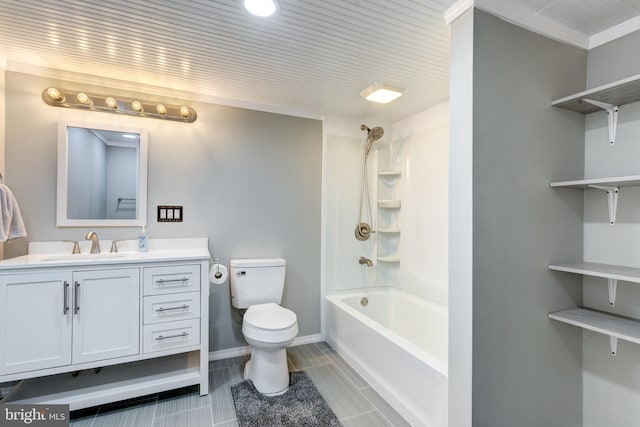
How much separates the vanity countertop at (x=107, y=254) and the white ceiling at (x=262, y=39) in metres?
1.19

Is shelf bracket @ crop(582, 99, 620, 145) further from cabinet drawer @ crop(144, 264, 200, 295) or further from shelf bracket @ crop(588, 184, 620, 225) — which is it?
cabinet drawer @ crop(144, 264, 200, 295)

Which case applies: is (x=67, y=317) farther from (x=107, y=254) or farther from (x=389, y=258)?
(x=389, y=258)

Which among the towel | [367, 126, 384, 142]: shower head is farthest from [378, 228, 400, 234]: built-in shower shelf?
the towel

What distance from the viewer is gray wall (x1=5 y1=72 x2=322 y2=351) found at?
6.58 feet

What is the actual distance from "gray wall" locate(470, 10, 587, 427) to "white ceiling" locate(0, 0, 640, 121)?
0.19 m

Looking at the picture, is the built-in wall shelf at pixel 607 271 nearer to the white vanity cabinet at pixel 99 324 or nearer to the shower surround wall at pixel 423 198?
the shower surround wall at pixel 423 198

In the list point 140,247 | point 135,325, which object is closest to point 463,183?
point 135,325

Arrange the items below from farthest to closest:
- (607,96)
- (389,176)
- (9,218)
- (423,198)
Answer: (389,176) < (423,198) < (9,218) < (607,96)

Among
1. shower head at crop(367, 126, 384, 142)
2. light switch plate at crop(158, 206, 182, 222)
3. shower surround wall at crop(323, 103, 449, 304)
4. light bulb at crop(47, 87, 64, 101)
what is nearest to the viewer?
light bulb at crop(47, 87, 64, 101)

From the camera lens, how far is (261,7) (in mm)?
1387

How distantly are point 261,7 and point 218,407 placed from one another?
7.52 ft

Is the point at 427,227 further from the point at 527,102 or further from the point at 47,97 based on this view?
Result: the point at 47,97

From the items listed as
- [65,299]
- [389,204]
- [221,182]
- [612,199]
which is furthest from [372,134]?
[65,299]

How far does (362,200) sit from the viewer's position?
3027mm
